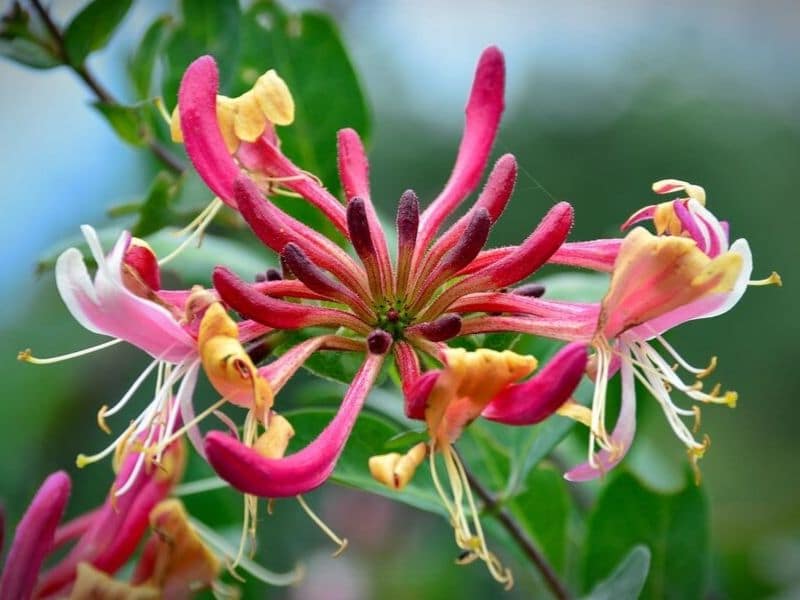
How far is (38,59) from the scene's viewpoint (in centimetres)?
136

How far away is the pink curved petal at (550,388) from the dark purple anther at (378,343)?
0.17 metres

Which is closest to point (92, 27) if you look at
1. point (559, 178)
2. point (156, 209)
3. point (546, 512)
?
point (156, 209)

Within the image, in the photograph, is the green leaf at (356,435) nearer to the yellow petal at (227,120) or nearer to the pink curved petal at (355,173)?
the pink curved petal at (355,173)

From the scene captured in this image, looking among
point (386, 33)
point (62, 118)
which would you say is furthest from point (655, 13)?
point (62, 118)

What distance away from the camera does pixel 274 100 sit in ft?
3.24

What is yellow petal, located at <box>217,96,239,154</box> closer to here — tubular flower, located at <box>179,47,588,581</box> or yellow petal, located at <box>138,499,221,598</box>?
tubular flower, located at <box>179,47,588,581</box>

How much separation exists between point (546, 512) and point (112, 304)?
29.4 inches

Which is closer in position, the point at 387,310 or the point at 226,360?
the point at 226,360

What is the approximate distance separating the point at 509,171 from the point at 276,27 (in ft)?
2.01

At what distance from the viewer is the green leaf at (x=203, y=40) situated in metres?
1.37

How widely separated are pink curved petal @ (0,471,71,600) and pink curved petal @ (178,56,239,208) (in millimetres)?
399

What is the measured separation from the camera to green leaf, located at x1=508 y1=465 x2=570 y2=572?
135 cm

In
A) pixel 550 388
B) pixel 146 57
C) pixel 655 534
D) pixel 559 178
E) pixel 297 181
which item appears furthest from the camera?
pixel 559 178

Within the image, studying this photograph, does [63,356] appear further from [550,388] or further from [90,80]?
[90,80]
